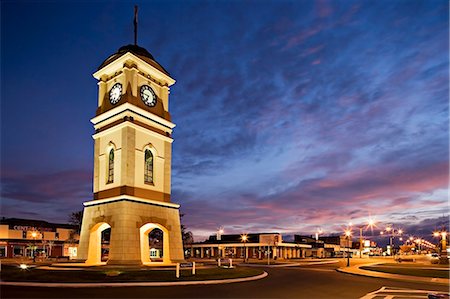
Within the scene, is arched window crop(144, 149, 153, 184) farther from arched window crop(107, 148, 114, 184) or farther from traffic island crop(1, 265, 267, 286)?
traffic island crop(1, 265, 267, 286)

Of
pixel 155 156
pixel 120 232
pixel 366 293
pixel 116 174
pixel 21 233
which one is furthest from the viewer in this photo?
pixel 21 233

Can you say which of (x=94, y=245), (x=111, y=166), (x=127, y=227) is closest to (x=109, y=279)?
(x=127, y=227)

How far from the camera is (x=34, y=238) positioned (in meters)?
78.0

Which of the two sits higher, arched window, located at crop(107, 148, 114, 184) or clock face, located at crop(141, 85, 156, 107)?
clock face, located at crop(141, 85, 156, 107)

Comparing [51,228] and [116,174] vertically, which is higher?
[116,174]

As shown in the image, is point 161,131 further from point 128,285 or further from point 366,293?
point 366,293

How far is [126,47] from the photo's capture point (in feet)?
121

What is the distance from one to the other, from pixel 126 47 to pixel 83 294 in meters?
25.6

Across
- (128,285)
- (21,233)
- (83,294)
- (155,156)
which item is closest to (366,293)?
(128,285)

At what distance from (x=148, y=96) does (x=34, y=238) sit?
57.3 m

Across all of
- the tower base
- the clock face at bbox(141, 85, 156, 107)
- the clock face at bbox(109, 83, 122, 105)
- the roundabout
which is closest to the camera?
the roundabout

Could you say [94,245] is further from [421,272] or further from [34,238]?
[34,238]

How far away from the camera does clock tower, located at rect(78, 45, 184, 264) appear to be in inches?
1220

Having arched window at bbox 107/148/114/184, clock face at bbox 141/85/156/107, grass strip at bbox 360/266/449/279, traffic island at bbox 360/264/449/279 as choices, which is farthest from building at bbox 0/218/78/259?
grass strip at bbox 360/266/449/279
